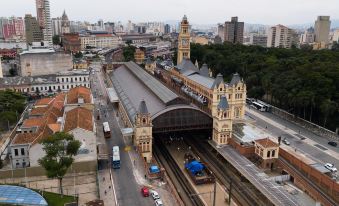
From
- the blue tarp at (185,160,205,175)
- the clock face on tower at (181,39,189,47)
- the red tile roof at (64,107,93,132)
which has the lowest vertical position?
the blue tarp at (185,160,205,175)

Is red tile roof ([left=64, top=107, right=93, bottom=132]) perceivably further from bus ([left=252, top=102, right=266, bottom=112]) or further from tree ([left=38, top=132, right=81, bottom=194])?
bus ([left=252, top=102, right=266, bottom=112])

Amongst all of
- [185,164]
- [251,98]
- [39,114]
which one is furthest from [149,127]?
[251,98]

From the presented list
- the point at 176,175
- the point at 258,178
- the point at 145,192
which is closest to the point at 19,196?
the point at 145,192

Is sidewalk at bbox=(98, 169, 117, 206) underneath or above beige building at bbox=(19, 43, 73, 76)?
underneath

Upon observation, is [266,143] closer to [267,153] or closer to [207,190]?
[267,153]

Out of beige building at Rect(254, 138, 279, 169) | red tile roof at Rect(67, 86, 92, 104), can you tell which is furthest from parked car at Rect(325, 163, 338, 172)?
red tile roof at Rect(67, 86, 92, 104)

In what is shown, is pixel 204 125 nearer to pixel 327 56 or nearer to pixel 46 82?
pixel 46 82
